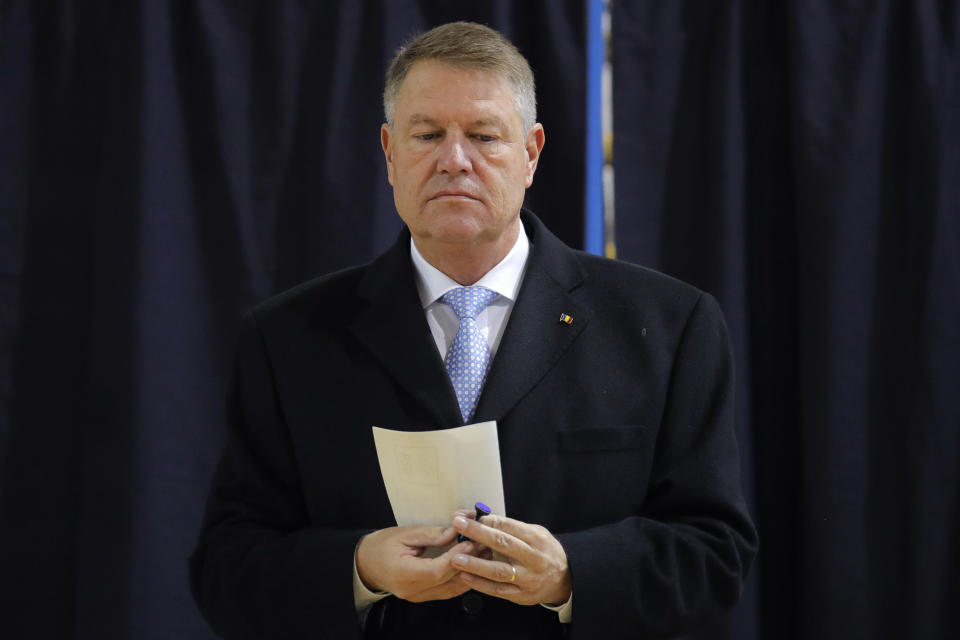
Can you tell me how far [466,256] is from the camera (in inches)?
66.7

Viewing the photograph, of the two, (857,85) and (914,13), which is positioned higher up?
(914,13)

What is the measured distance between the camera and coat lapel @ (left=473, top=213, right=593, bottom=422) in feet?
5.15

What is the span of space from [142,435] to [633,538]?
155 centimetres

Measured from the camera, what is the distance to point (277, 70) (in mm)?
2668

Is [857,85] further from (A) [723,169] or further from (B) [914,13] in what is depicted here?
(A) [723,169]

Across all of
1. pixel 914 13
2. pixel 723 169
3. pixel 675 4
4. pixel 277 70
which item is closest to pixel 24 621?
pixel 277 70

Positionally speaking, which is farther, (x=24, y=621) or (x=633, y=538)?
(x=24, y=621)

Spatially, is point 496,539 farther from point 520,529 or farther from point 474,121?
point 474,121

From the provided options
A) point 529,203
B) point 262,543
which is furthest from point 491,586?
point 529,203

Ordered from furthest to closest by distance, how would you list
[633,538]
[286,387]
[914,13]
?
[914,13], [286,387], [633,538]

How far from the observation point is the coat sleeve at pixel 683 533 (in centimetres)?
144

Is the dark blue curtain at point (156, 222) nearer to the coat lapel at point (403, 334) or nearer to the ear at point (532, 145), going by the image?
the ear at point (532, 145)

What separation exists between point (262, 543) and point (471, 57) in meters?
0.86

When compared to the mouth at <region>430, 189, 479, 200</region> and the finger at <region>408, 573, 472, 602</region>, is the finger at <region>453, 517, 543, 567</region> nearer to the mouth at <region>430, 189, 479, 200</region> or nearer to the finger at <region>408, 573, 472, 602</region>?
the finger at <region>408, 573, 472, 602</region>
